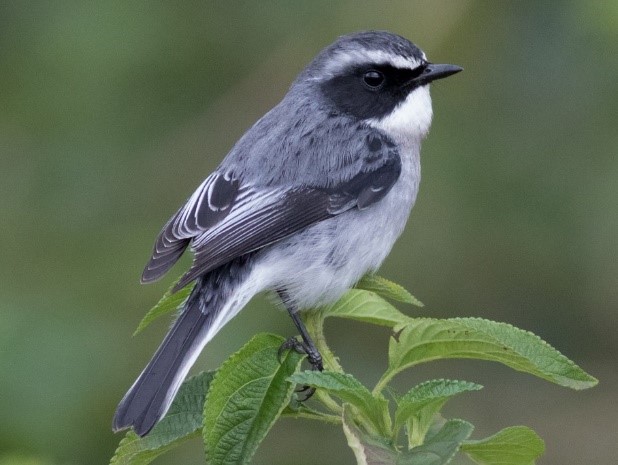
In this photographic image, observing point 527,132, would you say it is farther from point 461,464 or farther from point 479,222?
point 461,464

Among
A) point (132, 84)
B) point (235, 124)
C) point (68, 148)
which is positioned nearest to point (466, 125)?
point (235, 124)

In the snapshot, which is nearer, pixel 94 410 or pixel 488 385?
pixel 94 410

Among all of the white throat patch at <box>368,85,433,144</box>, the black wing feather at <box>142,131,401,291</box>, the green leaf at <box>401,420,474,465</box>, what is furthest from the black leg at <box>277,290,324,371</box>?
the white throat patch at <box>368,85,433,144</box>

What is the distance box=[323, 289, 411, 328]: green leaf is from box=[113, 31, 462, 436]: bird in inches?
6.7

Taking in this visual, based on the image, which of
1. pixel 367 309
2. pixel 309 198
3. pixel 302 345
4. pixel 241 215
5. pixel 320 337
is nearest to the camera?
pixel 302 345

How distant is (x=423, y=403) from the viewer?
2.38 meters

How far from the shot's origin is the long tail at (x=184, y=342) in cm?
281

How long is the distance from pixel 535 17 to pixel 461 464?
2848mm

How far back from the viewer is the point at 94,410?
467 cm

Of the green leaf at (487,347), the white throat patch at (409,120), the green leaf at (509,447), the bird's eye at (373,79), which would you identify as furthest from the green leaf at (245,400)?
the bird's eye at (373,79)

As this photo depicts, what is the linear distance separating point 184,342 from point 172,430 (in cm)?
69

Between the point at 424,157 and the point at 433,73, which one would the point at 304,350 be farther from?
the point at 424,157

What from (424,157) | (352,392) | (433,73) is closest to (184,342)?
(352,392)

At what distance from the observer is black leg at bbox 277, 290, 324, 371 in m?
2.76
